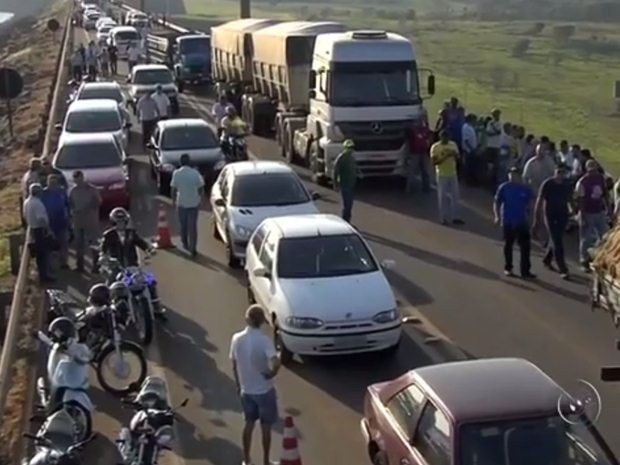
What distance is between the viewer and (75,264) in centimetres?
2002

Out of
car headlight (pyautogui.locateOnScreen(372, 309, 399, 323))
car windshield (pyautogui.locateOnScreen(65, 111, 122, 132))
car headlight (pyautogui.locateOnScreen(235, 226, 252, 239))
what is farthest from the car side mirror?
car windshield (pyautogui.locateOnScreen(65, 111, 122, 132))

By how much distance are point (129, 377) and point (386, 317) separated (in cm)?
305

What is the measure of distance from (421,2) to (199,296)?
251 ft

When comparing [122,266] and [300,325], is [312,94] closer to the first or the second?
[122,266]

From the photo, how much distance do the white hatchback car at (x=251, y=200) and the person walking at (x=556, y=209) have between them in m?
3.66

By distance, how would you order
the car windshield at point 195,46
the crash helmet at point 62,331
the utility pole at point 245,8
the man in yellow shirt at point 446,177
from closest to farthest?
the crash helmet at point 62,331 → the man in yellow shirt at point 446,177 → the car windshield at point 195,46 → the utility pole at point 245,8

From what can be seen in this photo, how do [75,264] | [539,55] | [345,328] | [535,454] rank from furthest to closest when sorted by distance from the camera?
[539,55] < [75,264] < [345,328] < [535,454]

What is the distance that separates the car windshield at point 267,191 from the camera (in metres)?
19.9

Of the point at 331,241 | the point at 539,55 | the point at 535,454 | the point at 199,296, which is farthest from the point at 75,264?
the point at 539,55

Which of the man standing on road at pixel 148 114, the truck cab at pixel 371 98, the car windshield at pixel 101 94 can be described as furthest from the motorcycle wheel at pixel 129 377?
the car windshield at pixel 101 94

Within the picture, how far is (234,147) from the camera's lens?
28938 millimetres

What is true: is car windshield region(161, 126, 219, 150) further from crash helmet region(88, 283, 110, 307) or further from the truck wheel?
crash helmet region(88, 283, 110, 307)

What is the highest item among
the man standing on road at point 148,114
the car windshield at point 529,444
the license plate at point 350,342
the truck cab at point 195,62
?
the car windshield at point 529,444

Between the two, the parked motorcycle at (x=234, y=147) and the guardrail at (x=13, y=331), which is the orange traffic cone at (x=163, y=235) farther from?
the parked motorcycle at (x=234, y=147)
